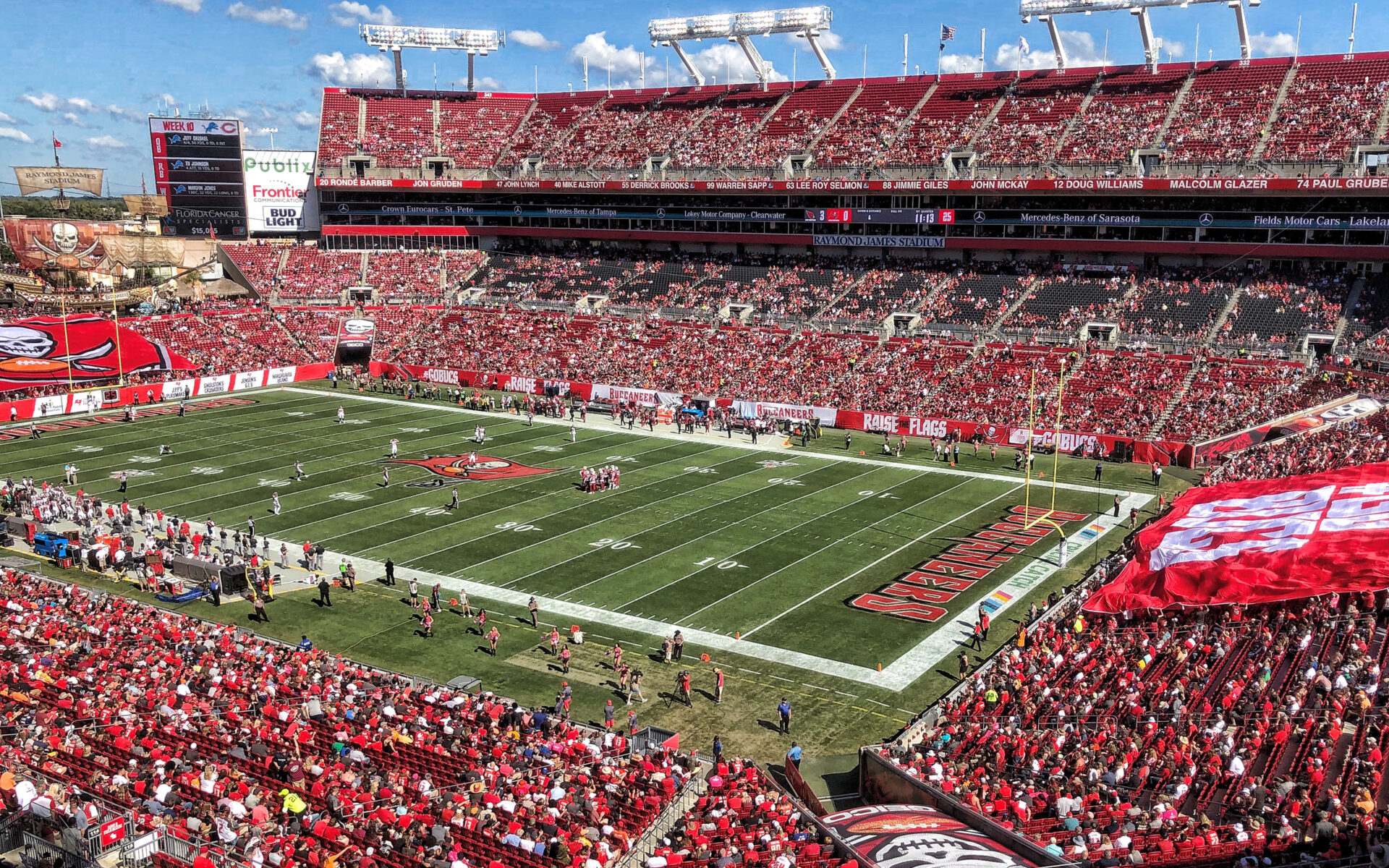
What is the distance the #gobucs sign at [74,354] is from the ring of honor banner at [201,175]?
1810 centimetres

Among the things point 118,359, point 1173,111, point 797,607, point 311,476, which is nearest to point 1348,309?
point 1173,111

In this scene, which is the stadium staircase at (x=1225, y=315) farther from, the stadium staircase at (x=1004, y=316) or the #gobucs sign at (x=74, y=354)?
the #gobucs sign at (x=74, y=354)

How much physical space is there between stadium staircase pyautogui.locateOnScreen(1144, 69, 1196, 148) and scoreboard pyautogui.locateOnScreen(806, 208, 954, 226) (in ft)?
36.8

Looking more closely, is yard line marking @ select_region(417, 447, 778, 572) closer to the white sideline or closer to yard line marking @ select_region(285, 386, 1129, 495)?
the white sideline

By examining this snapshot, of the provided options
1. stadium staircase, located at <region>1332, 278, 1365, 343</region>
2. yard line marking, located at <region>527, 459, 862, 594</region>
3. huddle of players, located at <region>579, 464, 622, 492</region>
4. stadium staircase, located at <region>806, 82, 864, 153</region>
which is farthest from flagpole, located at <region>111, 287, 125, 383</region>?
stadium staircase, located at <region>1332, 278, 1365, 343</region>

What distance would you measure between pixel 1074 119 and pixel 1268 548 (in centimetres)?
4643

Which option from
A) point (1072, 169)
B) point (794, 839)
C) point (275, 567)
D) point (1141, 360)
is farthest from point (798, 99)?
point (794, 839)

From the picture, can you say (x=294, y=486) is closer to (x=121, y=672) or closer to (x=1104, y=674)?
(x=121, y=672)

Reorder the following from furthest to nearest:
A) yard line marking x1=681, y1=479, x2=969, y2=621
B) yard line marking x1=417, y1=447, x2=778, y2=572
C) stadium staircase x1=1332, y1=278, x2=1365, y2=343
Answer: stadium staircase x1=1332, y1=278, x2=1365, y2=343 < yard line marking x1=417, y1=447, x2=778, y2=572 < yard line marking x1=681, y1=479, x2=969, y2=621

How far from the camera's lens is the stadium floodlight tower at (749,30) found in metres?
74.4

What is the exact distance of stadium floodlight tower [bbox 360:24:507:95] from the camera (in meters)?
86.4

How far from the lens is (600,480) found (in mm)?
39500

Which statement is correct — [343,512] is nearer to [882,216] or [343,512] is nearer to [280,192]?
[882,216]

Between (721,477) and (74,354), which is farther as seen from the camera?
(74,354)
